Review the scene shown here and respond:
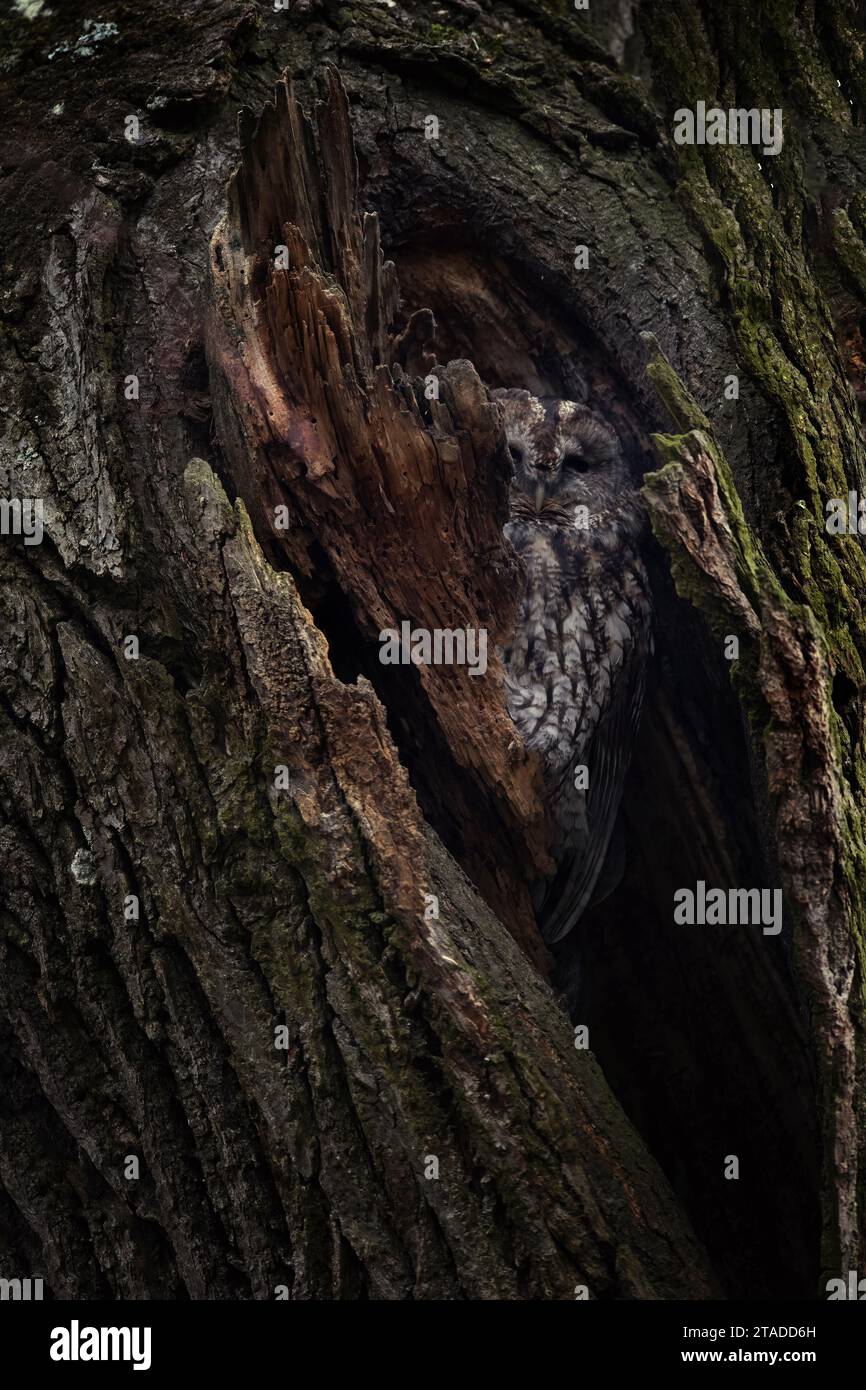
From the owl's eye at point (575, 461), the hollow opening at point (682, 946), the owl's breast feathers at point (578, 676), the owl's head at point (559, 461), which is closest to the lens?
the hollow opening at point (682, 946)

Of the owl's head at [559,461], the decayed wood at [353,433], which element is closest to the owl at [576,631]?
the owl's head at [559,461]

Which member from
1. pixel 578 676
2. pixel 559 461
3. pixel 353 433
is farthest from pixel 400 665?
pixel 559 461

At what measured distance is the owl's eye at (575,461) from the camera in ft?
10.8

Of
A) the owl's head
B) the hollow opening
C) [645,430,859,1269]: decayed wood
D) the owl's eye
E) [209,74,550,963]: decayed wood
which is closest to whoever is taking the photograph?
[645,430,859,1269]: decayed wood

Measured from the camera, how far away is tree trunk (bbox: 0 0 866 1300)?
1977 millimetres

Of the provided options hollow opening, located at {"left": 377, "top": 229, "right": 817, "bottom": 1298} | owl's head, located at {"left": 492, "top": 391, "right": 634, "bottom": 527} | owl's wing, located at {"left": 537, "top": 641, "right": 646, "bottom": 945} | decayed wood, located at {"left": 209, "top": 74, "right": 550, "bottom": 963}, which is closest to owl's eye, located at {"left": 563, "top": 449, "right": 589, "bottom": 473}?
owl's head, located at {"left": 492, "top": 391, "right": 634, "bottom": 527}

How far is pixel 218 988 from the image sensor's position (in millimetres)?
2049

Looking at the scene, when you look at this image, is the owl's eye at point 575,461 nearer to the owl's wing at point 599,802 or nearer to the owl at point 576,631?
the owl at point 576,631

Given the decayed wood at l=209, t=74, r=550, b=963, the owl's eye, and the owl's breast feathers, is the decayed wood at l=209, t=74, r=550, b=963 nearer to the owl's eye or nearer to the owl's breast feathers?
the owl's breast feathers

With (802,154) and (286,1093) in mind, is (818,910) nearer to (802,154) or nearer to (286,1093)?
(286,1093)

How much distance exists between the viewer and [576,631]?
304 centimetres
